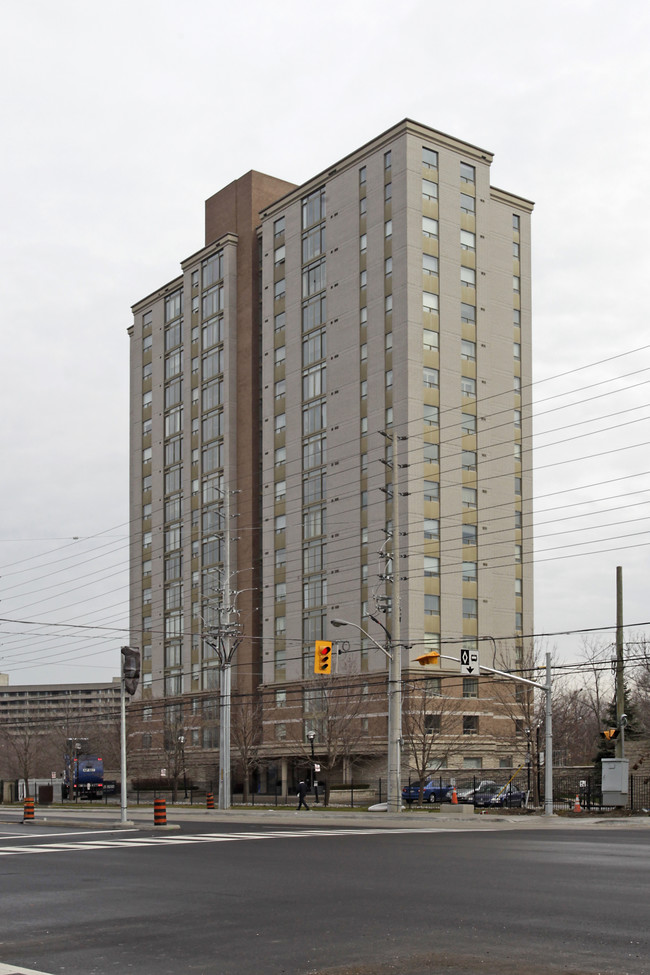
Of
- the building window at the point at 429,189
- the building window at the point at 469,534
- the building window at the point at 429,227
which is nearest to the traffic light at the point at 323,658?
the building window at the point at 469,534

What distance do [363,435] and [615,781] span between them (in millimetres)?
38865

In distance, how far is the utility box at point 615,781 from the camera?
47156 millimetres

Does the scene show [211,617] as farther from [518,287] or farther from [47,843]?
[47,843]

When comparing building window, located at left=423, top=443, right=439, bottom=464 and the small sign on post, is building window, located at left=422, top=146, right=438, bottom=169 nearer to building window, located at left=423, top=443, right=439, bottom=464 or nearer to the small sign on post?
building window, located at left=423, top=443, right=439, bottom=464

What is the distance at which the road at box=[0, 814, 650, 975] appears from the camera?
10258 millimetres

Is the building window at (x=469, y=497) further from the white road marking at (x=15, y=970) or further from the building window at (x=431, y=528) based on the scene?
the white road marking at (x=15, y=970)

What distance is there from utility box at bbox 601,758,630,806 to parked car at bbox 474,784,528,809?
9.83m

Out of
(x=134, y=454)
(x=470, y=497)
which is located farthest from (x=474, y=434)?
(x=134, y=454)

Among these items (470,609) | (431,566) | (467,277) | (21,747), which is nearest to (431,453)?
(431,566)

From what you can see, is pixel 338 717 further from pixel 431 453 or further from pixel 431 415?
pixel 431 415

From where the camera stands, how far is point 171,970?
32.7 feet

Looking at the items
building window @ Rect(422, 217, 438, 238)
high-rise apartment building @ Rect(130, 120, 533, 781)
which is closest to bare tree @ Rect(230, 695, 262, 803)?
high-rise apartment building @ Rect(130, 120, 533, 781)

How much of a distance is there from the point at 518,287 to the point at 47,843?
222 feet

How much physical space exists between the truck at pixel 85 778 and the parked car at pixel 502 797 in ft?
145
